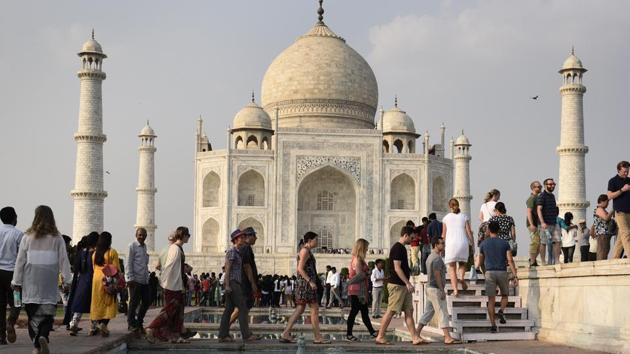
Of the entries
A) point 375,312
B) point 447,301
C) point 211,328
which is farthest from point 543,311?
point 375,312

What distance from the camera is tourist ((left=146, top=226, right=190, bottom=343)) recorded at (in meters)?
9.58

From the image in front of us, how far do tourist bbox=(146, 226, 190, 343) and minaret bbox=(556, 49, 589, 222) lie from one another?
23.1 metres

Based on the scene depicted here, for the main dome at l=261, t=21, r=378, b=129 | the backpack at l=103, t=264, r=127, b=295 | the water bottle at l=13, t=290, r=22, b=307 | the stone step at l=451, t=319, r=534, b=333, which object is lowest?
the stone step at l=451, t=319, r=534, b=333

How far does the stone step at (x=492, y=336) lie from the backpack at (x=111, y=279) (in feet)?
12.1

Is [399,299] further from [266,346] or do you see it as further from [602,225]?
[602,225]

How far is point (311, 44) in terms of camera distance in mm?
41000

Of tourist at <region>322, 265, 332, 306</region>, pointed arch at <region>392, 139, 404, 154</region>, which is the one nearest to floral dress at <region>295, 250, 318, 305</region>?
tourist at <region>322, 265, 332, 306</region>

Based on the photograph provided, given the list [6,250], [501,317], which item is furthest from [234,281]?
[501,317]

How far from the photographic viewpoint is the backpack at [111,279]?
9375 millimetres

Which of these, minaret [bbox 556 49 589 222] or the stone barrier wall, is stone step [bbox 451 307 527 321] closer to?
the stone barrier wall

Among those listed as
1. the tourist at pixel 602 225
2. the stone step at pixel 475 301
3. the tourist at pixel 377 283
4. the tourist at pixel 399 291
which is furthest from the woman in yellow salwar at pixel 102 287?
the tourist at pixel 377 283

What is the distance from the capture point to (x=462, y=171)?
40750 millimetres

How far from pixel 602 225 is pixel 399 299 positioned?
332 centimetres

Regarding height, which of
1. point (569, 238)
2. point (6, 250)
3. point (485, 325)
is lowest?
point (485, 325)
